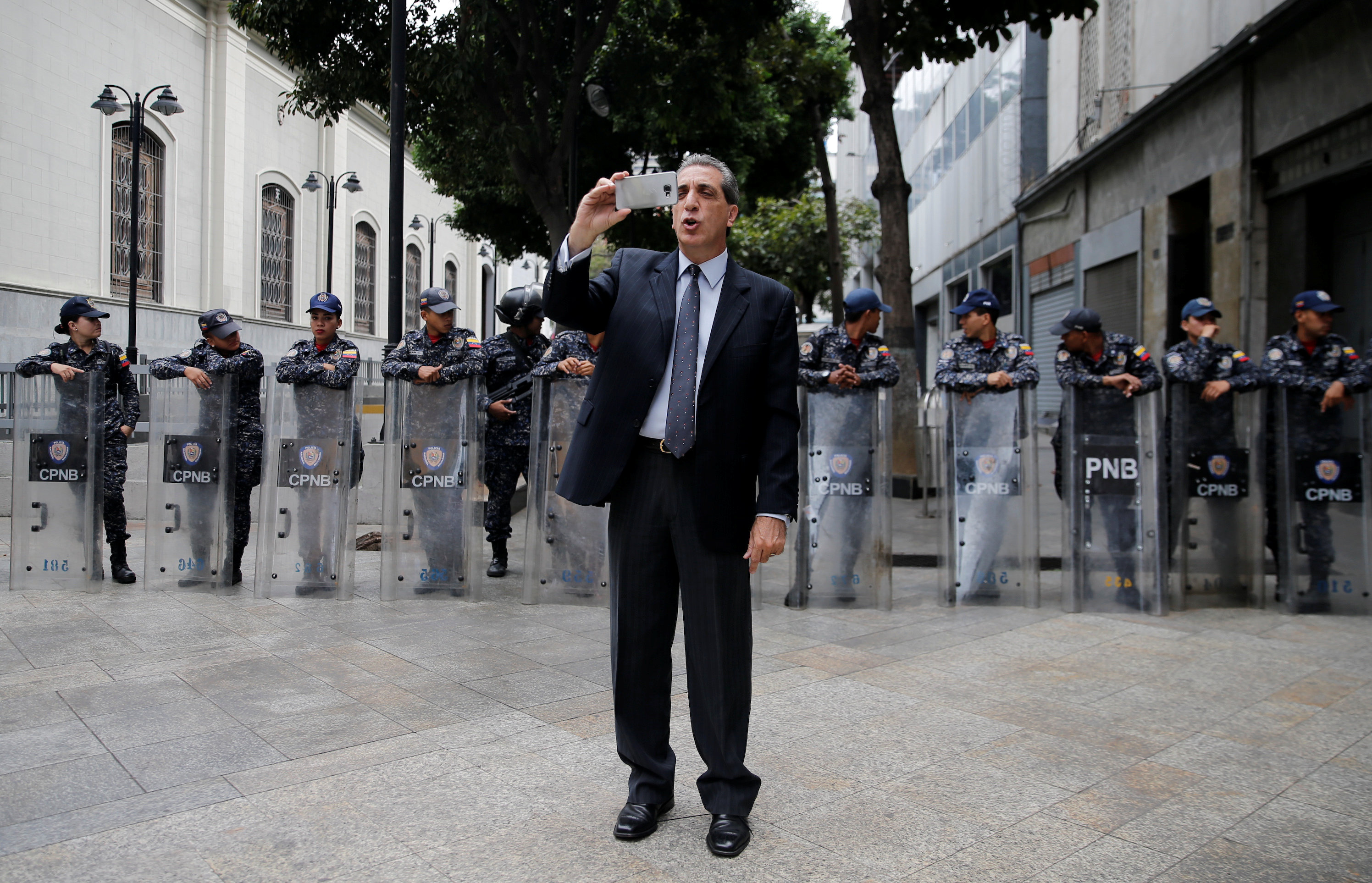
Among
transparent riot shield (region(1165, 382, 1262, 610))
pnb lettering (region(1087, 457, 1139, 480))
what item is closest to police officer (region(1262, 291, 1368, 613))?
transparent riot shield (region(1165, 382, 1262, 610))

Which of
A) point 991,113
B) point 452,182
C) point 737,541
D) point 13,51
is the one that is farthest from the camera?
point 991,113

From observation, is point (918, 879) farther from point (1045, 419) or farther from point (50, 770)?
Answer: point (1045, 419)

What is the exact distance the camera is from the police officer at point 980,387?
6590 mm

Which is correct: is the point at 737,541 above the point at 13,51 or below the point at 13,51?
below

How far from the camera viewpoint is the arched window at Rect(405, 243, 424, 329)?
35.3 meters

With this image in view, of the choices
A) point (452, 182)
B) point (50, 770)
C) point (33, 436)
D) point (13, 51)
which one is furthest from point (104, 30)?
point (50, 770)

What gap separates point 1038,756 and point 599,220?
99.2 inches

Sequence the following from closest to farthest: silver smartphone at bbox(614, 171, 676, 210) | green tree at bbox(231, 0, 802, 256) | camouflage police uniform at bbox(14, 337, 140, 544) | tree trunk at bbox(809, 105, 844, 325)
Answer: silver smartphone at bbox(614, 171, 676, 210) → camouflage police uniform at bbox(14, 337, 140, 544) → green tree at bbox(231, 0, 802, 256) → tree trunk at bbox(809, 105, 844, 325)

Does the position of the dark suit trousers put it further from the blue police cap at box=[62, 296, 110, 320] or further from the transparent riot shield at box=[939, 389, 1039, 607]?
the blue police cap at box=[62, 296, 110, 320]

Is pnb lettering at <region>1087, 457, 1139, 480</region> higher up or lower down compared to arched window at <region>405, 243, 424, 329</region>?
lower down

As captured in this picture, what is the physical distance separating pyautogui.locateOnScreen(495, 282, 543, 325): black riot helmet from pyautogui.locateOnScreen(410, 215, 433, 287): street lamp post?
20.8 metres

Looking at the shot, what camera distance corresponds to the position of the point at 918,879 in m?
2.82

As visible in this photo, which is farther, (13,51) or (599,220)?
(13,51)

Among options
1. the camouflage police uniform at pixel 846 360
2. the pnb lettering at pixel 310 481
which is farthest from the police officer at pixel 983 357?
the pnb lettering at pixel 310 481
